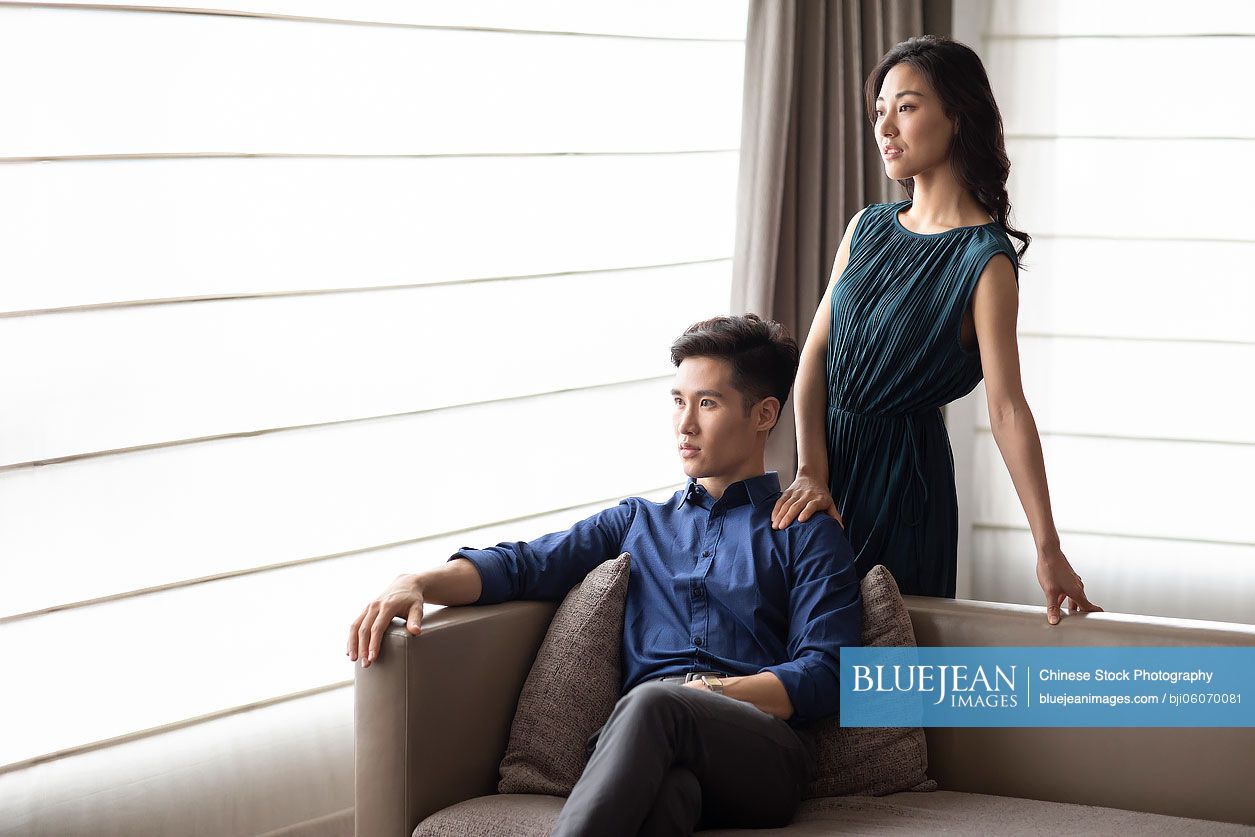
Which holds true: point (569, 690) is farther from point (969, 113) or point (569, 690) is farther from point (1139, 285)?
point (1139, 285)

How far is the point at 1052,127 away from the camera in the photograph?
4070mm

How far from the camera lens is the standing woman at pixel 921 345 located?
247cm

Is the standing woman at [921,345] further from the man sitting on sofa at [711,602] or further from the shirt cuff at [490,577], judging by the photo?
the shirt cuff at [490,577]

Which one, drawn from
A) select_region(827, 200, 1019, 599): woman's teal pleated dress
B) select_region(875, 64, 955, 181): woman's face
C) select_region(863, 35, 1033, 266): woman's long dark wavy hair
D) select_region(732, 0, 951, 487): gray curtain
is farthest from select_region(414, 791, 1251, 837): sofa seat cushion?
select_region(732, 0, 951, 487): gray curtain

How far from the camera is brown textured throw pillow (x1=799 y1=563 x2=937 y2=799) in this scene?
238 centimetres

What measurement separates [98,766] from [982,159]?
2.04m

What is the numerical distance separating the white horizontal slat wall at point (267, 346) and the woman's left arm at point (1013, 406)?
1.20 meters

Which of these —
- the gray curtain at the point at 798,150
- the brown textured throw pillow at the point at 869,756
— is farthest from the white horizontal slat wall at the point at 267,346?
the brown textured throw pillow at the point at 869,756

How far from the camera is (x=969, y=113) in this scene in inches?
99.7

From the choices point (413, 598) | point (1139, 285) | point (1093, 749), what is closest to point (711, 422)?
point (413, 598)

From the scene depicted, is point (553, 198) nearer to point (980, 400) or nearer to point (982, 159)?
point (982, 159)

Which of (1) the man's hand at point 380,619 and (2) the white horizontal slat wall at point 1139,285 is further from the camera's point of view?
(2) the white horizontal slat wall at point 1139,285

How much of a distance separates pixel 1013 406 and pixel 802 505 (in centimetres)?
43

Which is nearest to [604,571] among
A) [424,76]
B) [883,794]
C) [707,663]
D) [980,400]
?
[707,663]
